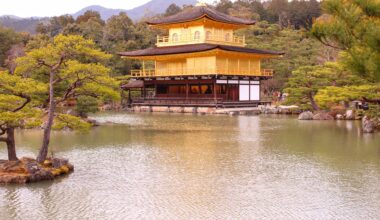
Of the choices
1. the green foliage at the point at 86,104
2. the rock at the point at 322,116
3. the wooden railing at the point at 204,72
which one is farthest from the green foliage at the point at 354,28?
the wooden railing at the point at 204,72

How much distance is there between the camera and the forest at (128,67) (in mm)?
8328

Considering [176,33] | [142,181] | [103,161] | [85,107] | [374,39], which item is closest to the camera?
[374,39]

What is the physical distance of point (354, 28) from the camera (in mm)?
8367

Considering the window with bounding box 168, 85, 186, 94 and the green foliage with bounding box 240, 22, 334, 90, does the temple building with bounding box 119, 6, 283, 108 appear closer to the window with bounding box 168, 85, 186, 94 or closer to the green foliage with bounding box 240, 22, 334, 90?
the window with bounding box 168, 85, 186, 94

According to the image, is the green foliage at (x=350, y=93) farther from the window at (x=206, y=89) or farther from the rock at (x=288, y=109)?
the window at (x=206, y=89)

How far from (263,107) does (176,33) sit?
34.7ft

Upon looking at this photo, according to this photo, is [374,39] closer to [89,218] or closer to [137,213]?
[137,213]

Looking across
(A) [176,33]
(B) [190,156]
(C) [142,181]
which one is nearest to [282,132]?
(B) [190,156]

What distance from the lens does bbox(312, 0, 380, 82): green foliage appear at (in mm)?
8125

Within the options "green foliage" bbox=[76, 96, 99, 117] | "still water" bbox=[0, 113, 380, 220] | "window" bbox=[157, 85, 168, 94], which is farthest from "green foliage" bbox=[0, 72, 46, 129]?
"window" bbox=[157, 85, 168, 94]

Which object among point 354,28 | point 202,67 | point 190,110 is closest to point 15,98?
point 354,28

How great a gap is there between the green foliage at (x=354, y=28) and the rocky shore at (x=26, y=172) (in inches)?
270

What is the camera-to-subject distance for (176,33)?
41.8 metres

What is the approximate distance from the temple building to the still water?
661 inches
